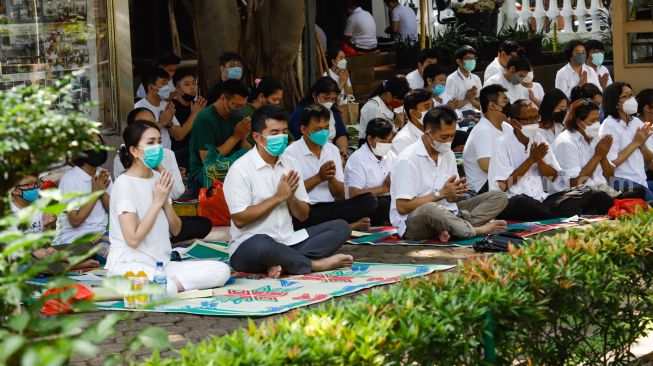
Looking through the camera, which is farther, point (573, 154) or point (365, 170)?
point (573, 154)

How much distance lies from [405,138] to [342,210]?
122cm

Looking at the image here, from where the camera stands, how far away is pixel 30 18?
10.5 m

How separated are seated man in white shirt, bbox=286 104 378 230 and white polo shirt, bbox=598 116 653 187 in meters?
2.40

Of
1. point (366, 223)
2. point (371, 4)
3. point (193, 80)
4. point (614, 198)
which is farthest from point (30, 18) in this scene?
point (371, 4)

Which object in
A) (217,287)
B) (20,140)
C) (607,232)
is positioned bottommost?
(217,287)

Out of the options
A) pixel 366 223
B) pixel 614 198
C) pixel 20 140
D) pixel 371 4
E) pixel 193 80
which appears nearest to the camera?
pixel 20 140

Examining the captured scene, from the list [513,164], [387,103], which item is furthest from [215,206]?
[387,103]

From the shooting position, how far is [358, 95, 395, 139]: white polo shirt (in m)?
12.5

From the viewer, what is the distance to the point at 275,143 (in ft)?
27.4

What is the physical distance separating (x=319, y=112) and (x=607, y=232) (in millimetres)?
4010

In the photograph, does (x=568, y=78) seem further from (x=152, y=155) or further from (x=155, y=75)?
(x=152, y=155)

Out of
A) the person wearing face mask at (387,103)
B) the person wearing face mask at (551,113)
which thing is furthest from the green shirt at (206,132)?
the person wearing face mask at (551,113)

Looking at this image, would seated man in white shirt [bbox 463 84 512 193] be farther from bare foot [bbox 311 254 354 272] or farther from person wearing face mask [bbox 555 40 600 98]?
person wearing face mask [bbox 555 40 600 98]

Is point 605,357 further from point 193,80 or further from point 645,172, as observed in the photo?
point 193,80
